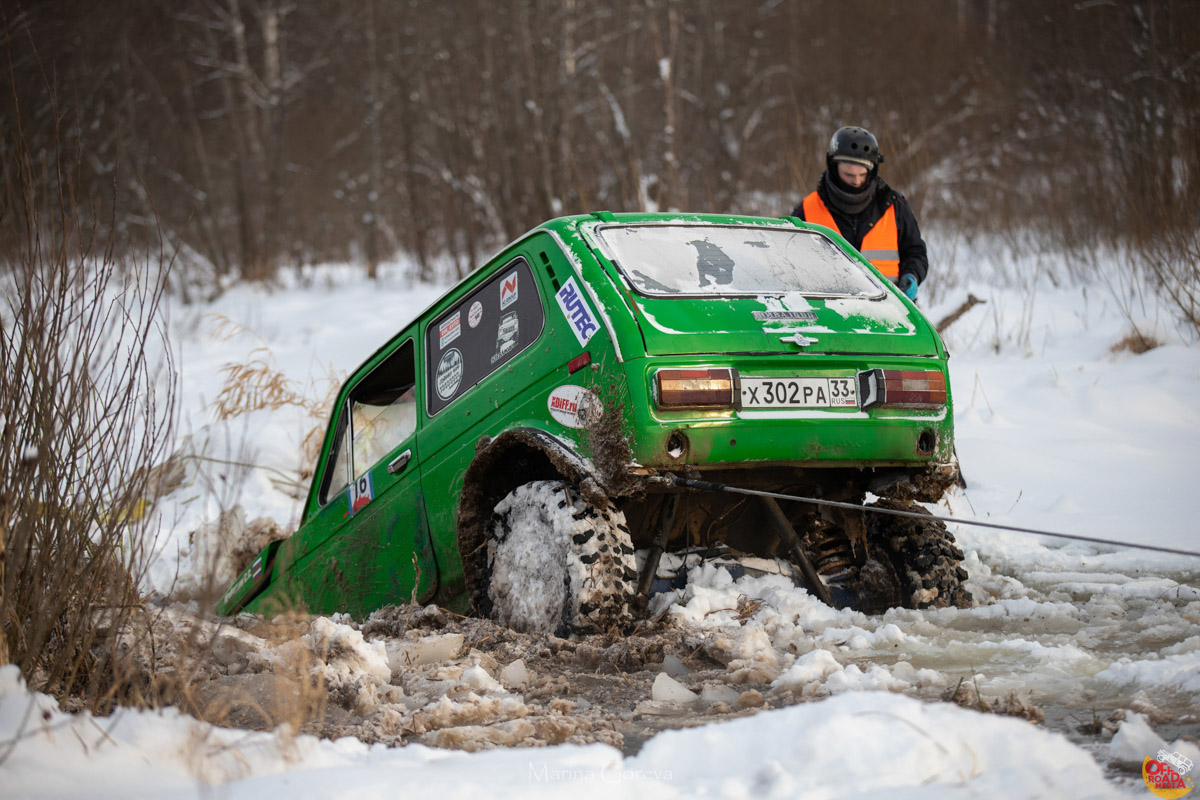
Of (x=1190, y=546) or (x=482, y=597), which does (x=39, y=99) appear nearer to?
(x=482, y=597)

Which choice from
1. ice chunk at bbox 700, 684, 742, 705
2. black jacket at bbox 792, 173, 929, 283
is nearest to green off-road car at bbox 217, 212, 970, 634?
ice chunk at bbox 700, 684, 742, 705

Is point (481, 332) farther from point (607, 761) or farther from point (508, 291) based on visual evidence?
point (607, 761)

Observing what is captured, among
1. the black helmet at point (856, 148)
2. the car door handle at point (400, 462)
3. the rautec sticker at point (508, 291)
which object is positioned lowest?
the car door handle at point (400, 462)

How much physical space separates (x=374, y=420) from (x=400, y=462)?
0.62 m

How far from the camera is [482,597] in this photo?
379 cm

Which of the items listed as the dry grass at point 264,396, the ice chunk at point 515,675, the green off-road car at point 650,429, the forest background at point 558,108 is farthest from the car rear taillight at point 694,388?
the forest background at point 558,108

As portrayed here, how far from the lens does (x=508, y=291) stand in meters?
3.92

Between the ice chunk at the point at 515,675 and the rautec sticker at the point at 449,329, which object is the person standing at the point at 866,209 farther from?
the ice chunk at the point at 515,675

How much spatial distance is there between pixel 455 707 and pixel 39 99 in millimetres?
17202

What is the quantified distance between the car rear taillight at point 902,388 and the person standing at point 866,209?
209cm

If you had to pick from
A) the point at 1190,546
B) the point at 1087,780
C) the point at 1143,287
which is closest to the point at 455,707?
the point at 1087,780

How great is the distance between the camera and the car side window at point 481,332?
3752 millimetres

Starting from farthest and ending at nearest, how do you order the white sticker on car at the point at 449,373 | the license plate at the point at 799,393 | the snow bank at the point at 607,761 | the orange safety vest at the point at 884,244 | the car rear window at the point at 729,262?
the orange safety vest at the point at 884,244, the white sticker on car at the point at 449,373, the car rear window at the point at 729,262, the license plate at the point at 799,393, the snow bank at the point at 607,761

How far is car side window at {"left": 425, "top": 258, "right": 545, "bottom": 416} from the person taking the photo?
375cm
